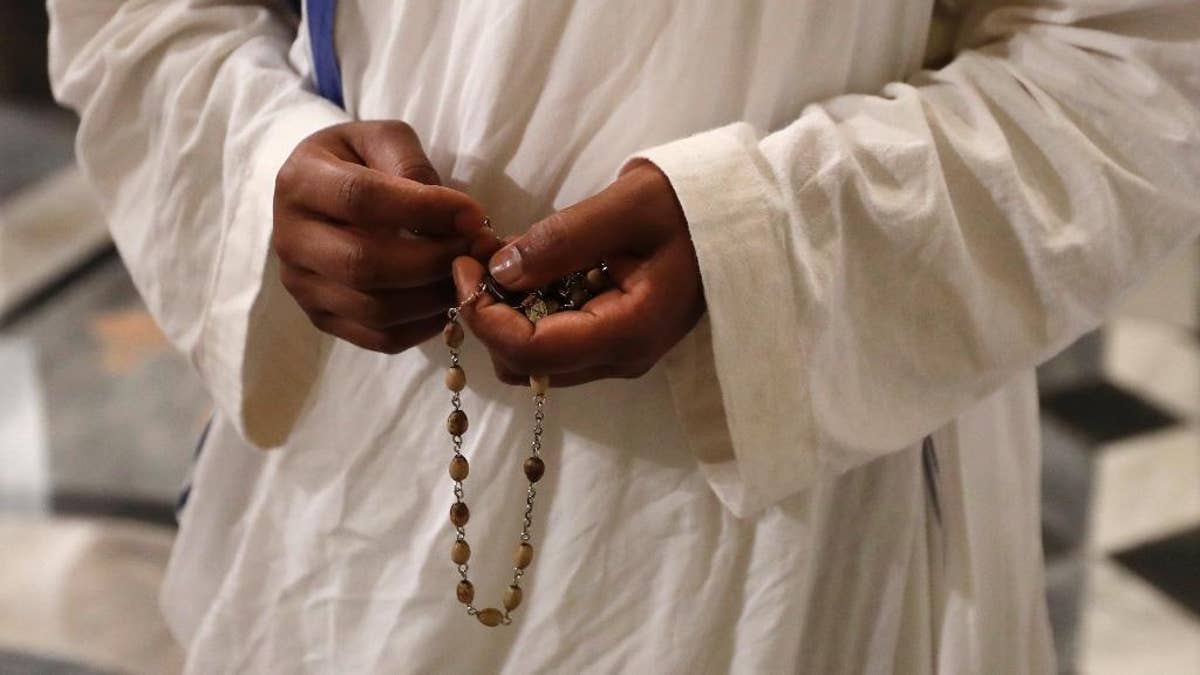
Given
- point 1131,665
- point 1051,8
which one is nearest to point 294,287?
point 1051,8

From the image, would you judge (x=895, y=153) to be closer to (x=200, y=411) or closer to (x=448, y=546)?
(x=448, y=546)

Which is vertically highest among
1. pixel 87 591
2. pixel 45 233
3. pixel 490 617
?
pixel 490 617

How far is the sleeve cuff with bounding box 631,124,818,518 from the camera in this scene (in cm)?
49

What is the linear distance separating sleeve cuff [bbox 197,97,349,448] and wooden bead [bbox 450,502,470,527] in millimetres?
140

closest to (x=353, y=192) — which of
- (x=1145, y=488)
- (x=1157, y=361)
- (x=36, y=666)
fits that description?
(x=36, y=666)

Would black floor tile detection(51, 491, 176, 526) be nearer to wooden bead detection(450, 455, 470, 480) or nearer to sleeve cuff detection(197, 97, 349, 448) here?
sleeve cuff detection(197, 97, 349, 448)

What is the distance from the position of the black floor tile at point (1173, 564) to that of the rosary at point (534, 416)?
124 centimetres

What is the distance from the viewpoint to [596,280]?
1.64ft

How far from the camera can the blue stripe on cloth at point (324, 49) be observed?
0.59 meters

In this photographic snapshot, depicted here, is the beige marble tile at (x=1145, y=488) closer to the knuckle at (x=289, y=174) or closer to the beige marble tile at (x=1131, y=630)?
the beige marble tile at (x=1131, y=630)

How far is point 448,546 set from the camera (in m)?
0.60

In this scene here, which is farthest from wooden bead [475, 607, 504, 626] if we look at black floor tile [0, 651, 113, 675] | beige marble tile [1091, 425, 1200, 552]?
beige marble tile [1091, 425, 1200, 552]

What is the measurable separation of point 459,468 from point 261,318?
164 millimetres

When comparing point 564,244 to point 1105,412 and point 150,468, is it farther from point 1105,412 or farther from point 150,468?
point 1105,412
